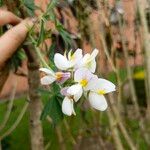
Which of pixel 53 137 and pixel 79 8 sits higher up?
pixel 79 8

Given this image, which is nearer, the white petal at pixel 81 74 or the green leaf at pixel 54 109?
the white petal at pixel 81 74

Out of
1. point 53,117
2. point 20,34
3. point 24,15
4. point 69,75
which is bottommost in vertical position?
point 53,117

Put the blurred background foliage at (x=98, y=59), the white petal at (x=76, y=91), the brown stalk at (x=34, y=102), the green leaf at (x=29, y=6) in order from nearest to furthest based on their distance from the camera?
the white petal at (x=76, y=91) < the blurred background foliage at (x=98, y=59) < the green leaf at (x=29, y=6) < the brown stalk at (x=34, y=102)

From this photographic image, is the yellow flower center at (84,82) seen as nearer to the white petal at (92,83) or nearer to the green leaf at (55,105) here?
the white petal at (92,83)

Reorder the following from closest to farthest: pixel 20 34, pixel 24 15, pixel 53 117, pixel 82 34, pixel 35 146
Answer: pixel 53 117
pixel 20 34
pixel 24 15
pixel 35 146
pixel 82 34

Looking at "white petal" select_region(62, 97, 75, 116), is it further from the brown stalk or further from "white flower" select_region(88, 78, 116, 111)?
the brown stalk

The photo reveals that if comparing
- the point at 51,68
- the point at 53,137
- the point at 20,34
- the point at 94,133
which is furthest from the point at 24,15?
the point at 53,137

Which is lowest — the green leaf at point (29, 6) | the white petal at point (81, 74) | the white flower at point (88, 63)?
the white petal at point (81, 74)

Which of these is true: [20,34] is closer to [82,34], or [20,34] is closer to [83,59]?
[83,59]

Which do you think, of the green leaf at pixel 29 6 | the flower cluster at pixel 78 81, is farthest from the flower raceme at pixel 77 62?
the green leaf at pixel 29 6

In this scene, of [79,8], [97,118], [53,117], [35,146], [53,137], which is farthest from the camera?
[53,137]
